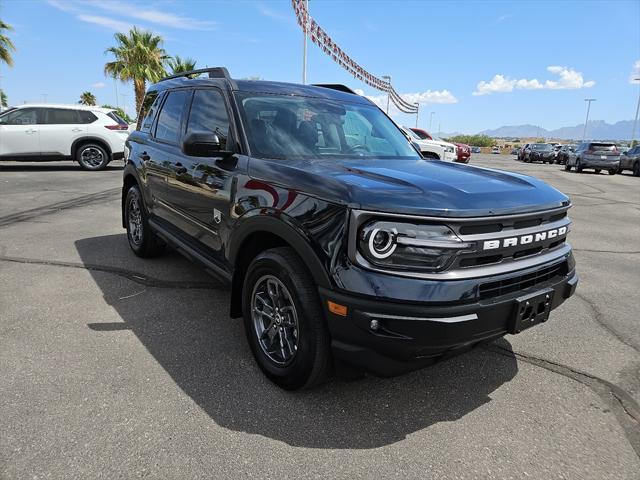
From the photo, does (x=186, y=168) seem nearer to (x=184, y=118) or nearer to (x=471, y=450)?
(x=184, y=118)

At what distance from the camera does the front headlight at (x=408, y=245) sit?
212 cm

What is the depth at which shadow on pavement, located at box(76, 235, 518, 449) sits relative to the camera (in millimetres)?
2420

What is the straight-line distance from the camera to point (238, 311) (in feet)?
10.5

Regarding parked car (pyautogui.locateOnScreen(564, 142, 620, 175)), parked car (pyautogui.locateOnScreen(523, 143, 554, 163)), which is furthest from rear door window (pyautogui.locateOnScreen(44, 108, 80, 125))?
parked car (pyautogui.locateOnScreen(523, 143, 554, 163))

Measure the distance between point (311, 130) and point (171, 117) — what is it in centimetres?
172

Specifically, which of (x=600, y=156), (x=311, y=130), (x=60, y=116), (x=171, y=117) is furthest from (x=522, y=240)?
(x=600, y=156)

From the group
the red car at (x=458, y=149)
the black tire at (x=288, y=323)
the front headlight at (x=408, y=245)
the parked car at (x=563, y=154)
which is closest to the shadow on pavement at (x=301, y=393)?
the black tire at (x=288, y=323)

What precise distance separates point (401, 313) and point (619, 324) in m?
2.87

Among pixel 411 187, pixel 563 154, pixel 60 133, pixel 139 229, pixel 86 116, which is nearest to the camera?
pixel 411 187

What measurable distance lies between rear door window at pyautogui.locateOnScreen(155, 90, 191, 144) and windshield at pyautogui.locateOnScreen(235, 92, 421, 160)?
1062mm

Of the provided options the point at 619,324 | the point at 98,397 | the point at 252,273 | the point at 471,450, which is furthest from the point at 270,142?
the point at 619,324

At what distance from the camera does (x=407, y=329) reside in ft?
6.81

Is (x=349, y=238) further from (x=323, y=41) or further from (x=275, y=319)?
(x=323, y=41)

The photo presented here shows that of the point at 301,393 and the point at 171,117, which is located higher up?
the point at 171,117
